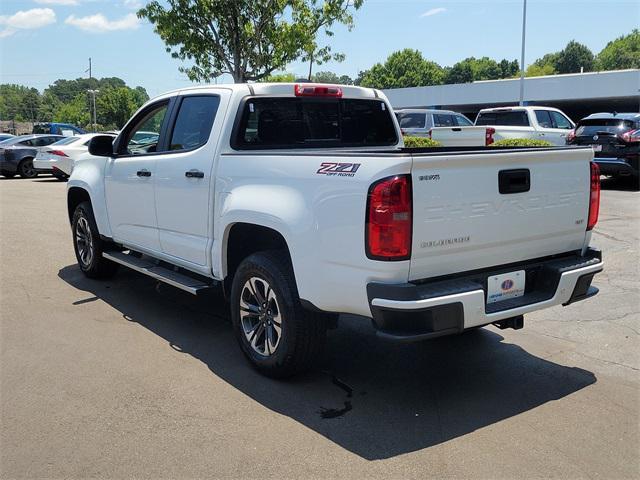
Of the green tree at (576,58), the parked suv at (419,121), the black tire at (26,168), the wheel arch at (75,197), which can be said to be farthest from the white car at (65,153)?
the green tree at (576,58)

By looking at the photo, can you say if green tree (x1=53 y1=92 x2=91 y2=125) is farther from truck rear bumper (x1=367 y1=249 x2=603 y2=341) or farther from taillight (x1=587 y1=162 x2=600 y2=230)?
truck rear bumper (x1=367 y1=249 x2=603 y2=341)

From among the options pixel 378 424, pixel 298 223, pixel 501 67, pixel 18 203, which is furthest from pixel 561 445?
pixel 501 67

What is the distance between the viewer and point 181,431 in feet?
11.4

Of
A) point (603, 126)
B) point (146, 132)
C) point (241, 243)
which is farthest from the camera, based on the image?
point (603, 126)

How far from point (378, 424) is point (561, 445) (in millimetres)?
1037

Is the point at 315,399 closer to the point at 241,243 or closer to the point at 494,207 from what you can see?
the point at 241,243

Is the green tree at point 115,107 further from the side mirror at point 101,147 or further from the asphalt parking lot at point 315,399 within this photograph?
the asphalt parking lot at point 315,399

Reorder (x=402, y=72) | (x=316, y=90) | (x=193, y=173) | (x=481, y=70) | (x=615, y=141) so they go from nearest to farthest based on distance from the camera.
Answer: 1. (x=193, y=173)
2. (x=316, y=90)
3. (x=615, y=141)
4. (x=402, y=72)
5. (x=481, y=70)

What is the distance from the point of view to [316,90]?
496cm

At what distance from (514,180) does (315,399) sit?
191 centimetres

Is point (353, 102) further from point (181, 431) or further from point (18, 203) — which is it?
point (18, 203)

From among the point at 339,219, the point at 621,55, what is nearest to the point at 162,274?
the point at 339,219

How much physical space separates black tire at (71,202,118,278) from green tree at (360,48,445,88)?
353 ft

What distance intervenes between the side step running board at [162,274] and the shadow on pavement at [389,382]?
484mm
